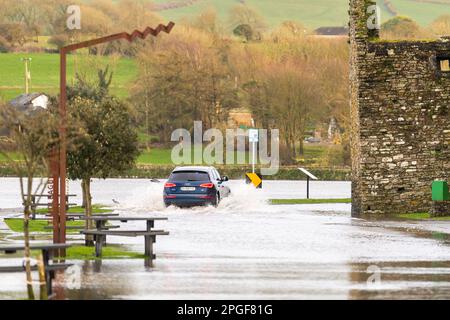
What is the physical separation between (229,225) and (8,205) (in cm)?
1912

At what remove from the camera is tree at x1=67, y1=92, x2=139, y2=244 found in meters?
35.2

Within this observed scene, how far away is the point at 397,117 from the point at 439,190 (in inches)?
139

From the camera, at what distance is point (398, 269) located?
2666 cm

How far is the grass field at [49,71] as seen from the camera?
155 m

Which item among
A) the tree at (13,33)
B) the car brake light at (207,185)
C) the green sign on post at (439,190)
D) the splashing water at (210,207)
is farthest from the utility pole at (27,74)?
the green sign on post at (439,190)

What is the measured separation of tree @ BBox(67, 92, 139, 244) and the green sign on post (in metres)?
12.7

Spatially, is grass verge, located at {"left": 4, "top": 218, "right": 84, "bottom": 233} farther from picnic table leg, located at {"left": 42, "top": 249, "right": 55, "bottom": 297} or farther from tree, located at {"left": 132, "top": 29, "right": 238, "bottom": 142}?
tree, located at {"left": 132, "top": 29, "right": 238, "bottom": 142}

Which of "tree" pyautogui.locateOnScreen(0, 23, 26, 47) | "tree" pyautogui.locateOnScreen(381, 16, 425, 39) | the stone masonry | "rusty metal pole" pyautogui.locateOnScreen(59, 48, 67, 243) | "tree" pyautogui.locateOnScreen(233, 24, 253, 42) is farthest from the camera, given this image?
"tree" pyautogui.locateOnScreen(233, 24, 253, 42)

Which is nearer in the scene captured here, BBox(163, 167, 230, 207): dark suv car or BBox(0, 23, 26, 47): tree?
BBox(163, 167, 230, 207): dark suv car

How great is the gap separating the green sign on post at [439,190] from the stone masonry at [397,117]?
2466mm

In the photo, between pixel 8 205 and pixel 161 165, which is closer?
pixel 8 205

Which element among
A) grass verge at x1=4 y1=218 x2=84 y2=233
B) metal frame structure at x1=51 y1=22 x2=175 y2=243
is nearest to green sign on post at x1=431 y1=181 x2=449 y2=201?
grass verge at x1=4 y1=218 x2=84 y2=233

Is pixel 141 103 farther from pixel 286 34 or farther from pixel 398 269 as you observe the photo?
pixel 398 269
